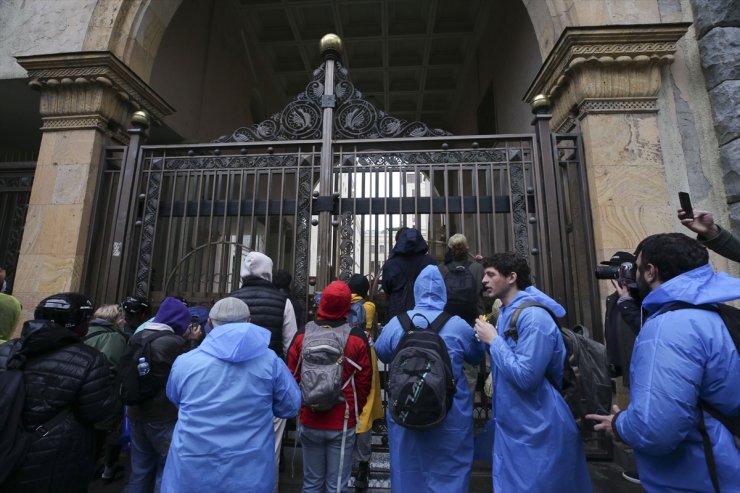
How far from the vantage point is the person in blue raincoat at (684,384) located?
4.79 feet

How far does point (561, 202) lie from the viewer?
14.2 ft

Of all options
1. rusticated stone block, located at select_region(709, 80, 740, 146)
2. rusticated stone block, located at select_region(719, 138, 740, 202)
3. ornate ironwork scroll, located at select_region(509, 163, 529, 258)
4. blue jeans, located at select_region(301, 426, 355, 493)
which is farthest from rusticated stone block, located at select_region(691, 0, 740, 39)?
blue jeans, located at select_region(301, 426, 355, 493)

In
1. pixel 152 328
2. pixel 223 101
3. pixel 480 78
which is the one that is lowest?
pixel 152 328

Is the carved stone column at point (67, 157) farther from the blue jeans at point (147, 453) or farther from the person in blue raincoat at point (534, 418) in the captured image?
the person in blue raincoat at point (534, 418)

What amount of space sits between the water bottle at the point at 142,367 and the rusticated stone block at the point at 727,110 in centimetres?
571

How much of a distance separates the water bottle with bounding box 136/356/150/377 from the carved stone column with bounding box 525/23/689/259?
13.3ft

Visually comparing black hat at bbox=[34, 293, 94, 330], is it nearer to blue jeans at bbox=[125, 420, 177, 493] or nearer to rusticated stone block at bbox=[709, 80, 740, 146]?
blue jeans at bbox=[125, 420, 177, 493]

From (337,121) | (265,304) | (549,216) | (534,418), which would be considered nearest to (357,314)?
(265,304)

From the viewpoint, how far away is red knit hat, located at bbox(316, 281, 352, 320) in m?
2.76

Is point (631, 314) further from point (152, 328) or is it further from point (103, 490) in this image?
point (103, 490)

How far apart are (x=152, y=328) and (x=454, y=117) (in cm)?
1239

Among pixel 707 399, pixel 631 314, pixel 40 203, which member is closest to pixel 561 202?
pixel 631 314

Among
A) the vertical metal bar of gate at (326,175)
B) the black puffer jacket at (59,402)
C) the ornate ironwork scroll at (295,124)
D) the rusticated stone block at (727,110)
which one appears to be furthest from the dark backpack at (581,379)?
the rusticated stone block at (727,110)

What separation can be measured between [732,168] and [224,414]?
518 centimetres
